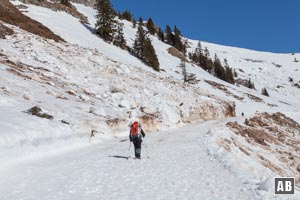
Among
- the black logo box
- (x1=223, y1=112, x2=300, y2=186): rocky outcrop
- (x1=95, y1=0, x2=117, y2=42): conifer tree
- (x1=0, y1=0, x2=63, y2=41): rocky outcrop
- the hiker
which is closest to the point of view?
the black logo box

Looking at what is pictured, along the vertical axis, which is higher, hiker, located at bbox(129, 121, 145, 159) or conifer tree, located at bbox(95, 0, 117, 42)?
conifer tree, located at bbox(95, 0, 117, 42)

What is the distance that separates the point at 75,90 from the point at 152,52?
→ 43.4 metres

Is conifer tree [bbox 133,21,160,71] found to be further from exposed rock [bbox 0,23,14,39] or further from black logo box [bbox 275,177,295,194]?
black logo box [bbox 275,177,295,194]

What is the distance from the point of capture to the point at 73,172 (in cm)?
1255

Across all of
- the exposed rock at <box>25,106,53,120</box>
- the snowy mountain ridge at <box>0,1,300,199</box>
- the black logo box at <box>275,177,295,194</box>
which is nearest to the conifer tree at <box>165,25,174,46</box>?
the snowy mountain ridge at <box>0,1,300,199</box>

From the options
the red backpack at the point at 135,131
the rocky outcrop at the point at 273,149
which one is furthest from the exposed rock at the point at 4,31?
the red backpack at the point at 135,131

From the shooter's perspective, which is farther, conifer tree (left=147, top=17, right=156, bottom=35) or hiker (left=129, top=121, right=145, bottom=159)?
conifer tree (left=147, top=17, right=156, bottom=35)

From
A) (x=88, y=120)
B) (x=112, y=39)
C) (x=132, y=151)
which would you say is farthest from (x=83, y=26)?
(x=132, y=151)

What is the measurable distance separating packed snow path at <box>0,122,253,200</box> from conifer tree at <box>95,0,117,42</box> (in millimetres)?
55910

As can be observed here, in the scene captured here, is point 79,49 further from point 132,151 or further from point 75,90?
point 132,151

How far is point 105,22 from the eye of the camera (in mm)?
72000

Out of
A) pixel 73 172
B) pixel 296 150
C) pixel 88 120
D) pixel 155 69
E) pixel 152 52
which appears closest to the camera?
pixel 73 172

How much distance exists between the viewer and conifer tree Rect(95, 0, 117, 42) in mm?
70125

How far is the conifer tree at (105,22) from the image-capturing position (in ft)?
230
